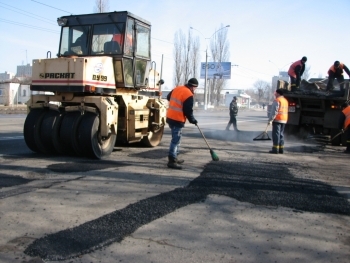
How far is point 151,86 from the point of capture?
9.82 m

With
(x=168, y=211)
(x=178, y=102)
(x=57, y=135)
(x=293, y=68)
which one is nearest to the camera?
(x=168, y=211)

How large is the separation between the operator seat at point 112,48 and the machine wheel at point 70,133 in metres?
1.73

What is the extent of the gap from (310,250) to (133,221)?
1.74 meters

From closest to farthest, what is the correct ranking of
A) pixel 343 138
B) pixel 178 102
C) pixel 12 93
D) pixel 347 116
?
pixel 178 102
pixel 347 116
pixel 343 138
pixel 12 93

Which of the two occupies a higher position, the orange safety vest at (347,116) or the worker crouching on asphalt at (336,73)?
the worker crouching on asphalt at (336,73)

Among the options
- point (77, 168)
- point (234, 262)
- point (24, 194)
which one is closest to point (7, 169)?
point (77, 168)

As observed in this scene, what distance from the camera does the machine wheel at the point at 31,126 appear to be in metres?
7.60

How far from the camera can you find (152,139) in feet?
32.1

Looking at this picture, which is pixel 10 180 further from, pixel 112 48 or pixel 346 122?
pixel 346 122

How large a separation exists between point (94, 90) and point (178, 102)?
6.00ft

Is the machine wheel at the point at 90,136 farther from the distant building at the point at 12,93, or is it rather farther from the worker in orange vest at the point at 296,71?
the distant building at the point at 12,93

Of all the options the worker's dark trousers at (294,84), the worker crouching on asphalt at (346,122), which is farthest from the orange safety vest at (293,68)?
→ the worker crouching on asphalt at (346,122)

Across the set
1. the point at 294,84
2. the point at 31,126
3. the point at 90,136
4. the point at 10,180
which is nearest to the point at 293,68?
the point at 294,84

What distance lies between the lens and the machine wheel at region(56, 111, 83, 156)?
719 cm
